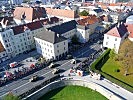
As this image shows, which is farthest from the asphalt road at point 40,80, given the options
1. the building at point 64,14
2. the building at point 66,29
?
the building at point 64,14

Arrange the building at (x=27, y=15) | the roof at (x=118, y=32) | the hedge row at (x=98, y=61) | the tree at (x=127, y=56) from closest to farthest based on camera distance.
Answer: the tree at (x=127, y=56), the hedge row at (x=98, y=61), the roof at (x=118, y=32), the building at (x=27, y=15)

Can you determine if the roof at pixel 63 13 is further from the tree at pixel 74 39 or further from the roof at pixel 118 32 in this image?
the roof at pixel 118 32

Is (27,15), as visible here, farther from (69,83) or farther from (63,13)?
(69,83)

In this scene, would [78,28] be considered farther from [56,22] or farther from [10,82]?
[10,82]

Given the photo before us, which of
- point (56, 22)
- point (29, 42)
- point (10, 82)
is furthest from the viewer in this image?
point (56, 22)

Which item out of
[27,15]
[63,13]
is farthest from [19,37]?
[63,13]

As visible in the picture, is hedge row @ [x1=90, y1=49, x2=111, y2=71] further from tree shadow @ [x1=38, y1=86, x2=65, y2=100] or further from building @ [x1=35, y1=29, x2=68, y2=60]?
building @ [x1=35, y1=29, x2=68, y2=60]

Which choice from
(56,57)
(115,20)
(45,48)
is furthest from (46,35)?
(115,20)
